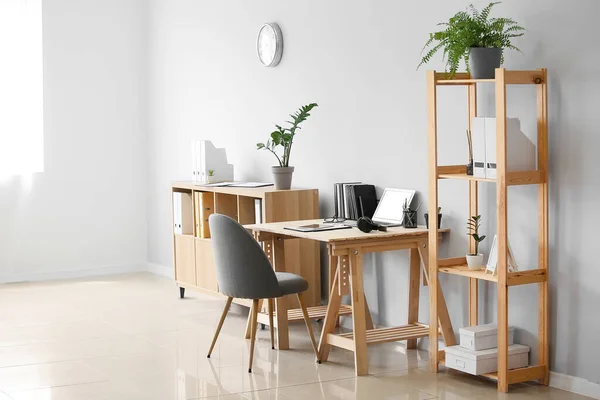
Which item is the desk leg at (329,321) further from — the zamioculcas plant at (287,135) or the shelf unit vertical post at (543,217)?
the zamioculcas plant at (287,135)

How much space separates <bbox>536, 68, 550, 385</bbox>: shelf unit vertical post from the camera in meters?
4.20

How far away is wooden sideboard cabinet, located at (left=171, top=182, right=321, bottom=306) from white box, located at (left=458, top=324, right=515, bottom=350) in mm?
1598

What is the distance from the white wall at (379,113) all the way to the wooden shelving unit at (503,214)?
0.19 feet

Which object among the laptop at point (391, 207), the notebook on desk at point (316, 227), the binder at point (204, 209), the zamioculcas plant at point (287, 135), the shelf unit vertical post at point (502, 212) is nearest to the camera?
the shelf unit vertical post at point (502, 212)

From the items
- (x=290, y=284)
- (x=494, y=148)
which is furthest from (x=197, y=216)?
(x=494, y=148)

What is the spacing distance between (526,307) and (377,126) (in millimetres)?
1512

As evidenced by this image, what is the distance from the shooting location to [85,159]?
26.6 ft

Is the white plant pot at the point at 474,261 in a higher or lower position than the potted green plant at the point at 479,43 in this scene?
lower

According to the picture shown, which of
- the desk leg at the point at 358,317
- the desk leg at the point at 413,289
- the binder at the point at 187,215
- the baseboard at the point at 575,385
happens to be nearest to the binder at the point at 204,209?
the binder at the point at 187,215

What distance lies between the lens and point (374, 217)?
5.29m

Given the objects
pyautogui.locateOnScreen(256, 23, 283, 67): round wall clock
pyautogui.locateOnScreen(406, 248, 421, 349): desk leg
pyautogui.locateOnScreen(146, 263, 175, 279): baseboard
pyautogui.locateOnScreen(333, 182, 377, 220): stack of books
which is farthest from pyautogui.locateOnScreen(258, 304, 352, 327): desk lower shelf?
pyautogui.locateOnScreen(146, 263, 175, 279): baseboard

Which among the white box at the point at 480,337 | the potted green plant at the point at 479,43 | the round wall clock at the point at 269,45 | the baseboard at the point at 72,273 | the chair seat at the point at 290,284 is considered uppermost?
the round wall clock at the point at 269,45

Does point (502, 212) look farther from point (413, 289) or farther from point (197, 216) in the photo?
point (197, 216)

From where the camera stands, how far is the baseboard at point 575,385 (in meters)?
4.09
